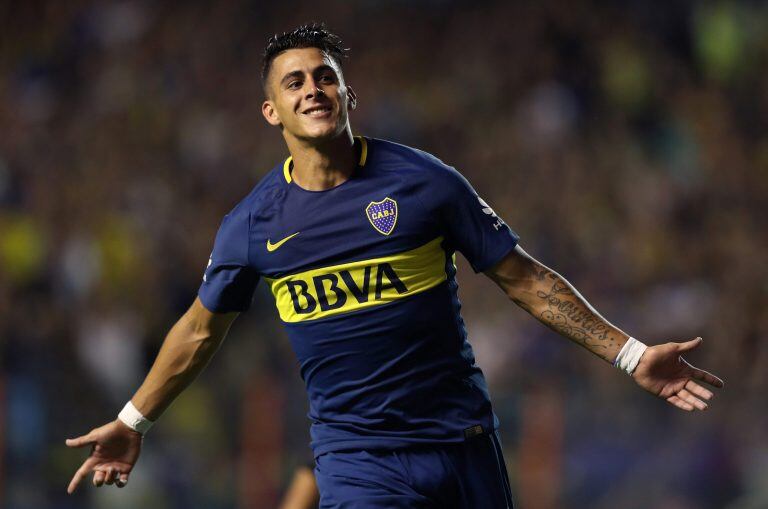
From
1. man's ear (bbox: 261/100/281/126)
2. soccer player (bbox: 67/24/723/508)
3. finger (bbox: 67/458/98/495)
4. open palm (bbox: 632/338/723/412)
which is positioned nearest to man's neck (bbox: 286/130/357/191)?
soccer player (bbox: 67/24/723/508)

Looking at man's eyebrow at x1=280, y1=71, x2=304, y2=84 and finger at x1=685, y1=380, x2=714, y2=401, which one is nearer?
finger at x1=685, y1=380, x2=714, y2=401

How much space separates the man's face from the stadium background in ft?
13.5

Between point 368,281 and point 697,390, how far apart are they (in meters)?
1.08

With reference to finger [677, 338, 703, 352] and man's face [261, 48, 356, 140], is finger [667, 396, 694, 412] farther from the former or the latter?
man's face [261, 48, 356, 140]

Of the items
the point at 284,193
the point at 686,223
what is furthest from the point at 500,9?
the point at 284,193

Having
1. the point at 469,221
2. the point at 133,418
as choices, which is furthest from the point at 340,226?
the point at 133,418

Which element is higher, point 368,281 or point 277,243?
point 277,243

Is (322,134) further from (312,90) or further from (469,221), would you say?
(469,221)

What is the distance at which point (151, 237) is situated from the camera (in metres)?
9.53

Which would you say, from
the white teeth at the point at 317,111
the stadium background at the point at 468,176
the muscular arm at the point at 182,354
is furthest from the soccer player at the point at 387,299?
the stadium background at the point at 468,176

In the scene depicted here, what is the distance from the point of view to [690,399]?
3873 millimetres

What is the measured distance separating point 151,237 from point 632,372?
6181mm

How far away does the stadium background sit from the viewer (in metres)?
7.73

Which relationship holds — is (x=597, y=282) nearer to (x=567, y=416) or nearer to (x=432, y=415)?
(x=567, y=416)
